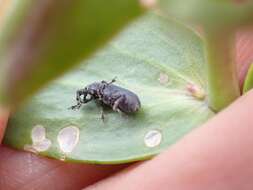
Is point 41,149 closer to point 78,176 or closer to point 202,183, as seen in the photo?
point 78,176

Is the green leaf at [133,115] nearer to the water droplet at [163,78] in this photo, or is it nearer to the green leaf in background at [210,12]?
the water droplet at [163,78]

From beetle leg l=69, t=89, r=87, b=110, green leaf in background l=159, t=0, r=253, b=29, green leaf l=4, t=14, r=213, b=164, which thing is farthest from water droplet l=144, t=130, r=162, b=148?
green leaf in background l=159, t=0, r=253, b=29

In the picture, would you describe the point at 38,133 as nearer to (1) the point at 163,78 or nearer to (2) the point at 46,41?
(1) the point at 163,78

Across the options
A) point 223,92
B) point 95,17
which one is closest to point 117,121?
point 223,92

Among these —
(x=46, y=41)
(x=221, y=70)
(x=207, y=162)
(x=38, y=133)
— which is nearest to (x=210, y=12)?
(x=46, y=41)

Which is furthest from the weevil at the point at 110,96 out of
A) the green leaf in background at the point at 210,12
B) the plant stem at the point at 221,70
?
the green leaf in background at the point at 210,12

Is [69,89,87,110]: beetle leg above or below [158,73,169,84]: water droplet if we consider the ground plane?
below

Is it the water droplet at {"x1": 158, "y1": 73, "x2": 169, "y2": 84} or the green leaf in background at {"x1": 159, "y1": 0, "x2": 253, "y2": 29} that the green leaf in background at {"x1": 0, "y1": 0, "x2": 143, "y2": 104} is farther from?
the water droplet at {"x1": 158, "y1": 73, "x2": 169, "y2": 84}
